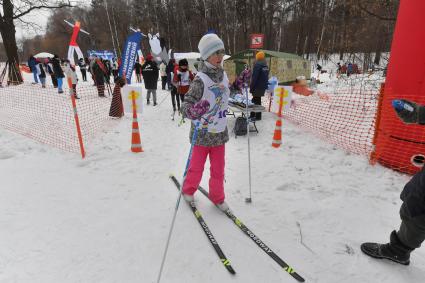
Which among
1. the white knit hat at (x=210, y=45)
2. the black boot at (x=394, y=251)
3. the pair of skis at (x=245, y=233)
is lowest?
the pair of skis at (x=245, y=233)

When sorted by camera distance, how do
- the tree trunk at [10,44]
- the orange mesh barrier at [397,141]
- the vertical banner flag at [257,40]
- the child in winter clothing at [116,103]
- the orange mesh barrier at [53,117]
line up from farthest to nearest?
the tree trunk at [10,44] < the vertical banner flag at [257,40] < the child in winter clothing at [116,103] < the orange mesh barrier at [53,117] < the orange mesh barrier at [397,141]

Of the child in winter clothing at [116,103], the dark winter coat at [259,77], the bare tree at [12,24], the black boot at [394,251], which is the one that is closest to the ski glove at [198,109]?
the black boot at [394,251]

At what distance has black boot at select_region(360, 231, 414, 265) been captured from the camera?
2564 mm

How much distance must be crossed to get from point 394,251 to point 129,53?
10188 mm

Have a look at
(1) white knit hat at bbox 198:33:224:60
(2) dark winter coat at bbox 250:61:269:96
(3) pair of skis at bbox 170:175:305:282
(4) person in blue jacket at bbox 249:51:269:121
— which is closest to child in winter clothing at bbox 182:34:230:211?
(1) white knit hat at bbox 198:33:224:60

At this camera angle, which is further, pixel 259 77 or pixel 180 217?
pixel 259 77

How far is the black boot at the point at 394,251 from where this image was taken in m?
2.56

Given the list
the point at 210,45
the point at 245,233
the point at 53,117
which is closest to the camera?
the point at 210,45

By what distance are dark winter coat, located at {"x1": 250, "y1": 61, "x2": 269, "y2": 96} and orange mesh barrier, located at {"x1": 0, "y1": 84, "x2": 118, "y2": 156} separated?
4385mm

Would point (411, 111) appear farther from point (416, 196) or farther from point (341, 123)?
point (341, 123)

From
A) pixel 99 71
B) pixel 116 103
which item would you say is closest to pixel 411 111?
pixel 116 103

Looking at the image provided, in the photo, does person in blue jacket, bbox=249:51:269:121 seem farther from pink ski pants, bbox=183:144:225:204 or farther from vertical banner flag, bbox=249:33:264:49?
pink ski pants, bbox=183:144:225:204

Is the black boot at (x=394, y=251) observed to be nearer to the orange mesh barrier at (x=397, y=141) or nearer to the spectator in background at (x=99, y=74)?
the orange mesh barrier at (x=397, y=141)

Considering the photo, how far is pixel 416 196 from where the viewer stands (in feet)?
7.50
